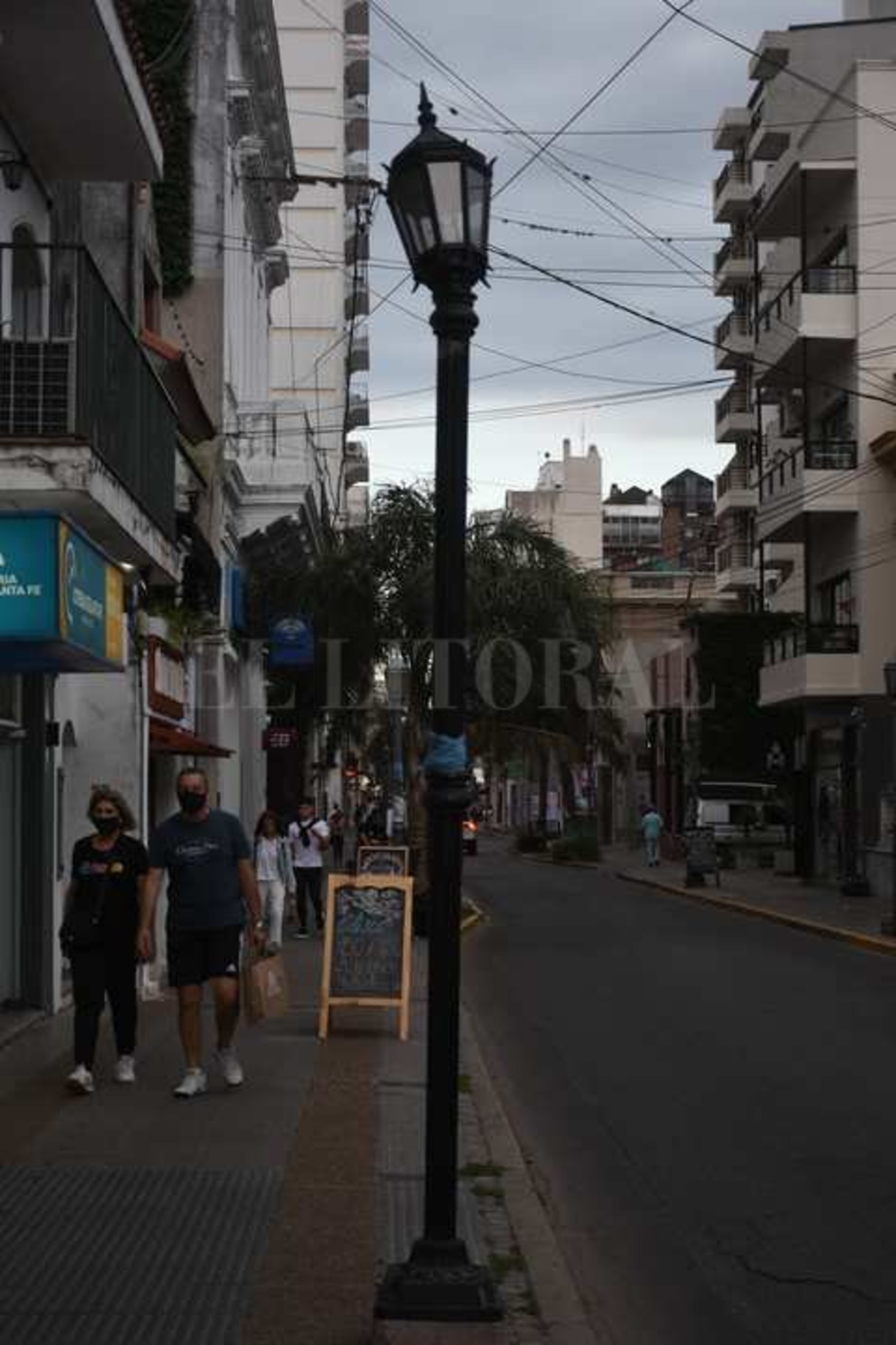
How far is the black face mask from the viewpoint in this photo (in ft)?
35.0

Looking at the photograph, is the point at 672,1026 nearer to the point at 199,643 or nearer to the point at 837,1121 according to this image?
the point at 837,1121

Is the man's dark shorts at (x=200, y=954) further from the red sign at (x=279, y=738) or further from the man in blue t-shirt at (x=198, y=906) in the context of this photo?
the red sign at (x=279, y=738)

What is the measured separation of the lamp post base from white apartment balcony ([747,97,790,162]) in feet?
137

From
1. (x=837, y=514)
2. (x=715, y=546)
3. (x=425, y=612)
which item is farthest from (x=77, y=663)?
(x=715, y=546)

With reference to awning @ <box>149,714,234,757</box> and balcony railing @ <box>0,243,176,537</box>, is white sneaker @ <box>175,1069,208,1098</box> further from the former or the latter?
awning @ <box>149,714,234,757</box>

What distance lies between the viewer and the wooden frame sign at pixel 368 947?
44.4ft

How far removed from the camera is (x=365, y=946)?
13586mm

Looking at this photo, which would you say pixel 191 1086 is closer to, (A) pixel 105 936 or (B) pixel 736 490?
(A) pixel 105 936

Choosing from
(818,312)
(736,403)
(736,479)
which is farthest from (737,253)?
(818,312)

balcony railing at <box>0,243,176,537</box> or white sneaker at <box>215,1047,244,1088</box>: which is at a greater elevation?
balcony railing at <box>0,243,176,537</box>

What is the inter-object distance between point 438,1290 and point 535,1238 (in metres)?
1.67

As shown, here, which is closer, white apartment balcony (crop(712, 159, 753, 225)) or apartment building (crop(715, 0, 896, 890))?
apartment building (crop(715, 0, 896, 890))

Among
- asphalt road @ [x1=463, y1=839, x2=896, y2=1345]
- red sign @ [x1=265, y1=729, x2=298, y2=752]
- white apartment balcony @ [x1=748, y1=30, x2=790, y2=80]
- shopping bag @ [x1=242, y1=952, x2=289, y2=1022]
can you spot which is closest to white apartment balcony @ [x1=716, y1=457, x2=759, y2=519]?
white apartment balcony @ [x1=748, y1=30, x2=790, y2=80]

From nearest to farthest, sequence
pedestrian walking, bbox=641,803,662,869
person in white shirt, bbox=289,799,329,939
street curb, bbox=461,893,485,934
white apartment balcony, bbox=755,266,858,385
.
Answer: person in white shirt, bbox=289,799,329,939, street curb, bbox=461,893,485,934, white apartment balcony, bbox=755,266,858,385, pedestrian walking, bbox=641,803,662,869
